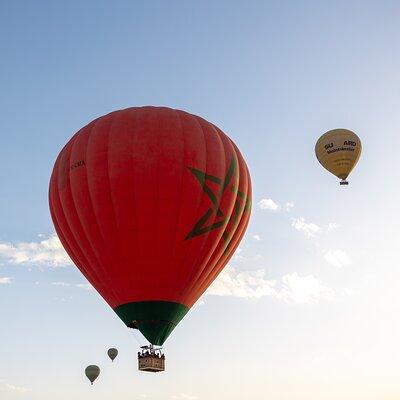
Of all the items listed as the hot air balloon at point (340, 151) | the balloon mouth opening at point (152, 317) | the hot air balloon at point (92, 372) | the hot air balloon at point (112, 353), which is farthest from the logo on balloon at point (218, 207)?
the hot air balloon at point (92, 372)

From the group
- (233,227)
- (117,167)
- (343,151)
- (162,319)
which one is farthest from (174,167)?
(343,151)

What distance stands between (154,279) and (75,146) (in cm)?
642

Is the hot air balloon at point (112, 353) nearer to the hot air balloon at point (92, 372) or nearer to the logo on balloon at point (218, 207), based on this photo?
the hot air balloon at point (92, 372)

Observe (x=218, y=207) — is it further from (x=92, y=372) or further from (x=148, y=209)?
(x=92, y=372)

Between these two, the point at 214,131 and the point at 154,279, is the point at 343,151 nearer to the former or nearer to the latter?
the point at 214,131

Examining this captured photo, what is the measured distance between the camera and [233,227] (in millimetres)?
28516

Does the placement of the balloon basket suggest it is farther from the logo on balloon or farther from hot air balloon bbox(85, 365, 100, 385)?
hot air balloon bbox(85, 365, 100, 385)

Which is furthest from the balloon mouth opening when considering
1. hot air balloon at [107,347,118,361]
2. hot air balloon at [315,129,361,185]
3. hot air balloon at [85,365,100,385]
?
hot air balloon at [85,365,100,385]

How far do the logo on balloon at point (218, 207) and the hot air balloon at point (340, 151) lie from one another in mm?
8811

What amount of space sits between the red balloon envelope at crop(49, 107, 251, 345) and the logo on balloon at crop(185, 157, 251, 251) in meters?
0.04

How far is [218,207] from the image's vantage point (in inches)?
1079

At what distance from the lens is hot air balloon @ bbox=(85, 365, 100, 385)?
50.5 meters

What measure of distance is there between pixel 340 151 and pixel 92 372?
1046 inches

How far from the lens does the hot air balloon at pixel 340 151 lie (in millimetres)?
35594
